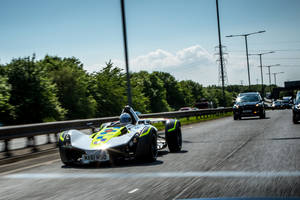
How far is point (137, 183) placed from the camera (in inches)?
237

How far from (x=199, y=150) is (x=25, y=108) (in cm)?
3599

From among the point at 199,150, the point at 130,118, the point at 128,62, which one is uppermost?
the point at 128,62

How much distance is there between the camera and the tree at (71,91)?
5706 centimetres

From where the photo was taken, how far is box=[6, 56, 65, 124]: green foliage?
140 feet

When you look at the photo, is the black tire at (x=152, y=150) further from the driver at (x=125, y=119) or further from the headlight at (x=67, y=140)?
the headlight at (x=67, y=140)

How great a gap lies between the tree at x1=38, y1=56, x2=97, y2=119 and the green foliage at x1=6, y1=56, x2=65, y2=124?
11.2 m

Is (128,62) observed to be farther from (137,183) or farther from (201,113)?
(201,113)

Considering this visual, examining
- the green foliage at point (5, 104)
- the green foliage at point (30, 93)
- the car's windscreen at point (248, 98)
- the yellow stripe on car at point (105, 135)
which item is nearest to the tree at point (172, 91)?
the green foliage at point (30, 93)

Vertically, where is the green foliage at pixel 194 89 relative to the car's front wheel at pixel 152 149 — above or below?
above

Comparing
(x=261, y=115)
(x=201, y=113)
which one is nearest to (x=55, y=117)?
(x=201, y=113)

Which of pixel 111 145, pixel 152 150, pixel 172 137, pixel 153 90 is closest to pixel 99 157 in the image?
pixel 111 145

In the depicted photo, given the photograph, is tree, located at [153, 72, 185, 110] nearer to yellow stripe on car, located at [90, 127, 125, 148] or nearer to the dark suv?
the dark suv

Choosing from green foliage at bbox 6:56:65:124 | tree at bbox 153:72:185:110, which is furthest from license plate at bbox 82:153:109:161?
tree at bbox 153:72:185:110

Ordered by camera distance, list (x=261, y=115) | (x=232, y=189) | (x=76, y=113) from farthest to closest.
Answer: (x=76, y=113)
(x=261, y=115)
(x=232, y=189)
